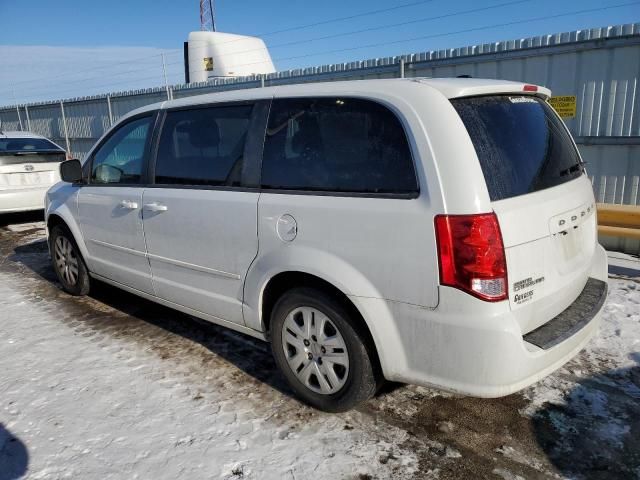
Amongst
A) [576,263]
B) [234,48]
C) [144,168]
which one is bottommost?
[576,263]

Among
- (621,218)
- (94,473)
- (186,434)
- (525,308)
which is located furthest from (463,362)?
(621,218)

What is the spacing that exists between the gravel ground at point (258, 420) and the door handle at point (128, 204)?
3.39 feet

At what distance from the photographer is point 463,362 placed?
2.23 metres

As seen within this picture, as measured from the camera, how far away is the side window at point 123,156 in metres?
3.80

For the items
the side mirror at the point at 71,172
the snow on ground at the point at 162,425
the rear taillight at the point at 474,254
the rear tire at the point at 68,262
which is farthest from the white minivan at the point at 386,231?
the rear tire at the point at 68,262

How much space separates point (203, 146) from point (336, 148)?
1129 millimetres

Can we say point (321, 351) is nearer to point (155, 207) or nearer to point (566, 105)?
point (155, 207)

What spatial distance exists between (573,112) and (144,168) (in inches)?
207

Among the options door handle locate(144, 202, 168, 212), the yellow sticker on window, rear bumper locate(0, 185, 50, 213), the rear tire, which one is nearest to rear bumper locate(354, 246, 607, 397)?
door handle locate(144, 202, 168, 212)

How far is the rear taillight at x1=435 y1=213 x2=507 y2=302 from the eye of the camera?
7.05ft

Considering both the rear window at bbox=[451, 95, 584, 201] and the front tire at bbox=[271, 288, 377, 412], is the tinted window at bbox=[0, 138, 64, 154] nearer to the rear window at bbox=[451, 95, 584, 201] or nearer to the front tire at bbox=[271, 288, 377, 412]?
the front tire at bbox=[271, 288, 377, 412]

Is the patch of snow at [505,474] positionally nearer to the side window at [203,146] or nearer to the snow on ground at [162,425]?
the snow on ground at [162,425]

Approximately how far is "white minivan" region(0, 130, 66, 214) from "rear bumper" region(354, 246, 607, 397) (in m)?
7.29

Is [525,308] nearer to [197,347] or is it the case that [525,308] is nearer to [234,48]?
[197,347]
